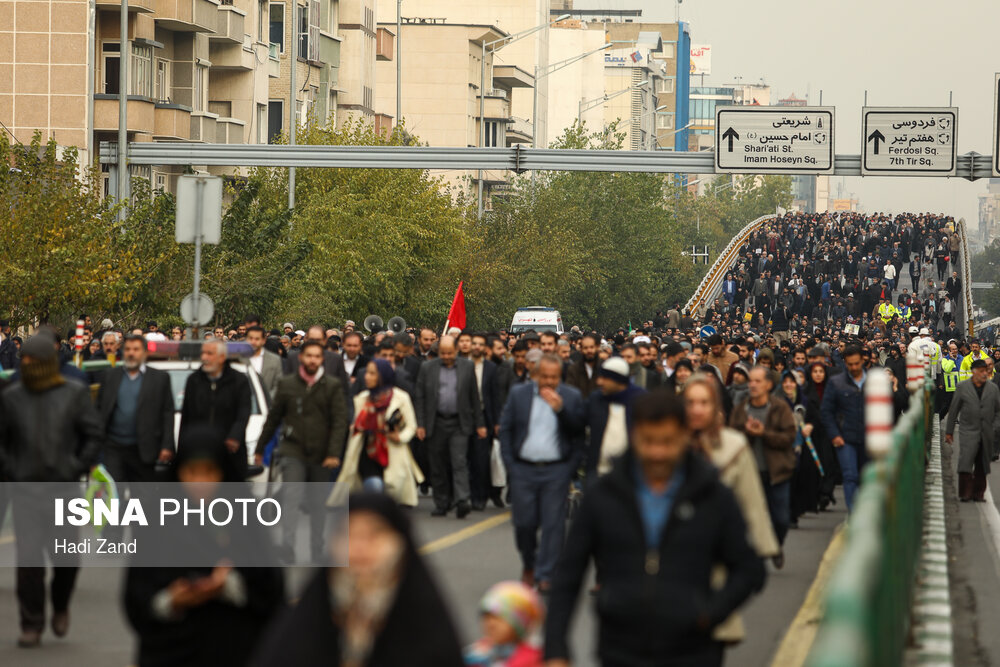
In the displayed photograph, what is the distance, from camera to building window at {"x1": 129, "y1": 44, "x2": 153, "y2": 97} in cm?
4625

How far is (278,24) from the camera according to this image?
64.9 metres

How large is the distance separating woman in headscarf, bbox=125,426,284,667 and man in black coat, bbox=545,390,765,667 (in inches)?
41.3

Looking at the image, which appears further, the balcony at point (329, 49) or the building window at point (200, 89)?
the balcony at point (329, 49)

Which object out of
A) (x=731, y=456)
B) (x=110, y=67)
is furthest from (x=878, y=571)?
(x=110, y=67)

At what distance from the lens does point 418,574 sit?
4.80 metres

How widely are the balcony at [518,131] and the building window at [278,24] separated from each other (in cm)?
4364

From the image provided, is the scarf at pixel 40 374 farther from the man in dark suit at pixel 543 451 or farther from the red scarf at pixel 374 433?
the red scarf at pixel 374 433

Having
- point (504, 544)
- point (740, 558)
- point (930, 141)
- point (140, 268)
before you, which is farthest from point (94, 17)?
point (740, 558)

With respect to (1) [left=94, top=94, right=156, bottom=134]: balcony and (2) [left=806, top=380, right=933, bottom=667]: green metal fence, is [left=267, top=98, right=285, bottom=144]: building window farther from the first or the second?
(2) [left=806, top=380, right=933, bottom=667]: green metal fence

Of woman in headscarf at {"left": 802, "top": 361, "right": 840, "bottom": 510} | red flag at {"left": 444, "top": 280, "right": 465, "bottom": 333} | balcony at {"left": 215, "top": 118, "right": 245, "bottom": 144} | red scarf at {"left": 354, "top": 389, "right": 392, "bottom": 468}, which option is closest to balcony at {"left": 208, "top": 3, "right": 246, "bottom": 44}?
balcony at {"left": 215, "top": 118, "right": 245, "bottom": 144}

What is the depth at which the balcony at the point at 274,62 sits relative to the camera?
61188mm

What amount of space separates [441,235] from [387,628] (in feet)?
147

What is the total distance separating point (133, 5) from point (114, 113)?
259 cm

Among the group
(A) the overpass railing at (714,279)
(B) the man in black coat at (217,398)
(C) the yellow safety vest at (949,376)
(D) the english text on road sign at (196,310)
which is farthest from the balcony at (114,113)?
(A) the overpass railing at (714,279)
